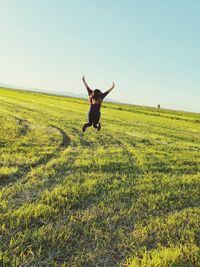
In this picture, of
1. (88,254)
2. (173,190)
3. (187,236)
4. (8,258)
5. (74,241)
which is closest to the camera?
(8,258)

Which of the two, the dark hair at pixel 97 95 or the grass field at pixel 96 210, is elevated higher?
the dark hair at pixel 97 95

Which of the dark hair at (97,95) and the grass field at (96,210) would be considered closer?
the grass field at (96,210)

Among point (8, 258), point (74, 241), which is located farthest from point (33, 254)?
point (74, 241)

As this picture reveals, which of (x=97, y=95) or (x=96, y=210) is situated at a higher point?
(x=97, y=95)

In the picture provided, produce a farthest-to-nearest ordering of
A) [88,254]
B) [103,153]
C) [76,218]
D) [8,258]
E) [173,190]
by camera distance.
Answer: [103,153] → [173,190] → [76,218] → [88,254] → [8,258]

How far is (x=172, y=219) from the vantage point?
655cm

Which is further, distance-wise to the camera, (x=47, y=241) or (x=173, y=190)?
(x=173, y=190)

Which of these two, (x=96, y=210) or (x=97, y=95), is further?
(x=97, y=95)

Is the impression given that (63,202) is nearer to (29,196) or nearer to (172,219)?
(29,196)

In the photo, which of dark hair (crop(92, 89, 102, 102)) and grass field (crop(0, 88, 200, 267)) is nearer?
grass field (crop(0, 88, 200, 267))

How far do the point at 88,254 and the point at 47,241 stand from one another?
775mm

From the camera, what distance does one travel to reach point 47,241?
5.31 m

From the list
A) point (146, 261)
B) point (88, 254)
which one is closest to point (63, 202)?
point (88, 254)

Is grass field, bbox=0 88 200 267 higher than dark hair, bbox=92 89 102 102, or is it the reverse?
dark hair, bbox=92 89 102 102
